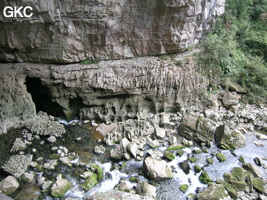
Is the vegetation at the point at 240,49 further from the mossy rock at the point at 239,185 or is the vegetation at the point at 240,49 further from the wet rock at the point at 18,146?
the wet rock at the point at 18,146

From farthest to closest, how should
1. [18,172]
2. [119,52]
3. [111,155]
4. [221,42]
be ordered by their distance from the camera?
[221,42] → [119,52] → [111,155] → [18,172]

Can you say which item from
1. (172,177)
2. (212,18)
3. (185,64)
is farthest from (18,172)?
(212,18)

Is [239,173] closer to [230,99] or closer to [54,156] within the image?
[230,99]

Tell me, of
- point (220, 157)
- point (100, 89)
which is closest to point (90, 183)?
point (100, 89)

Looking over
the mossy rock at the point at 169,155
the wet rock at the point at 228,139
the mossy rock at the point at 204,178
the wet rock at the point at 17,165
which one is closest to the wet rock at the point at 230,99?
the wet rock at the point at 228,139

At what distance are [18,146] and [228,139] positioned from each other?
7.02 meters

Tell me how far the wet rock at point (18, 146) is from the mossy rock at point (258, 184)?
7.01 meters

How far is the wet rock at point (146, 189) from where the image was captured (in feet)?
19.4

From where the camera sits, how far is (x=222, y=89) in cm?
1050

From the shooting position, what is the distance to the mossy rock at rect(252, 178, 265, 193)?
20.9ft

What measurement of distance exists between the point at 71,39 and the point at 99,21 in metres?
1.13

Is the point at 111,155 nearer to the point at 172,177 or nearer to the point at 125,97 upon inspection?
the point at 172,177

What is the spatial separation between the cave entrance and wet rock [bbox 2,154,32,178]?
2601 millimetres

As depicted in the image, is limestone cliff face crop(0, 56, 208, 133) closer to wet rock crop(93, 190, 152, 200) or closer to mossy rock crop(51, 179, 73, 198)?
mossy rock crop(51, 179, 73, 198)
